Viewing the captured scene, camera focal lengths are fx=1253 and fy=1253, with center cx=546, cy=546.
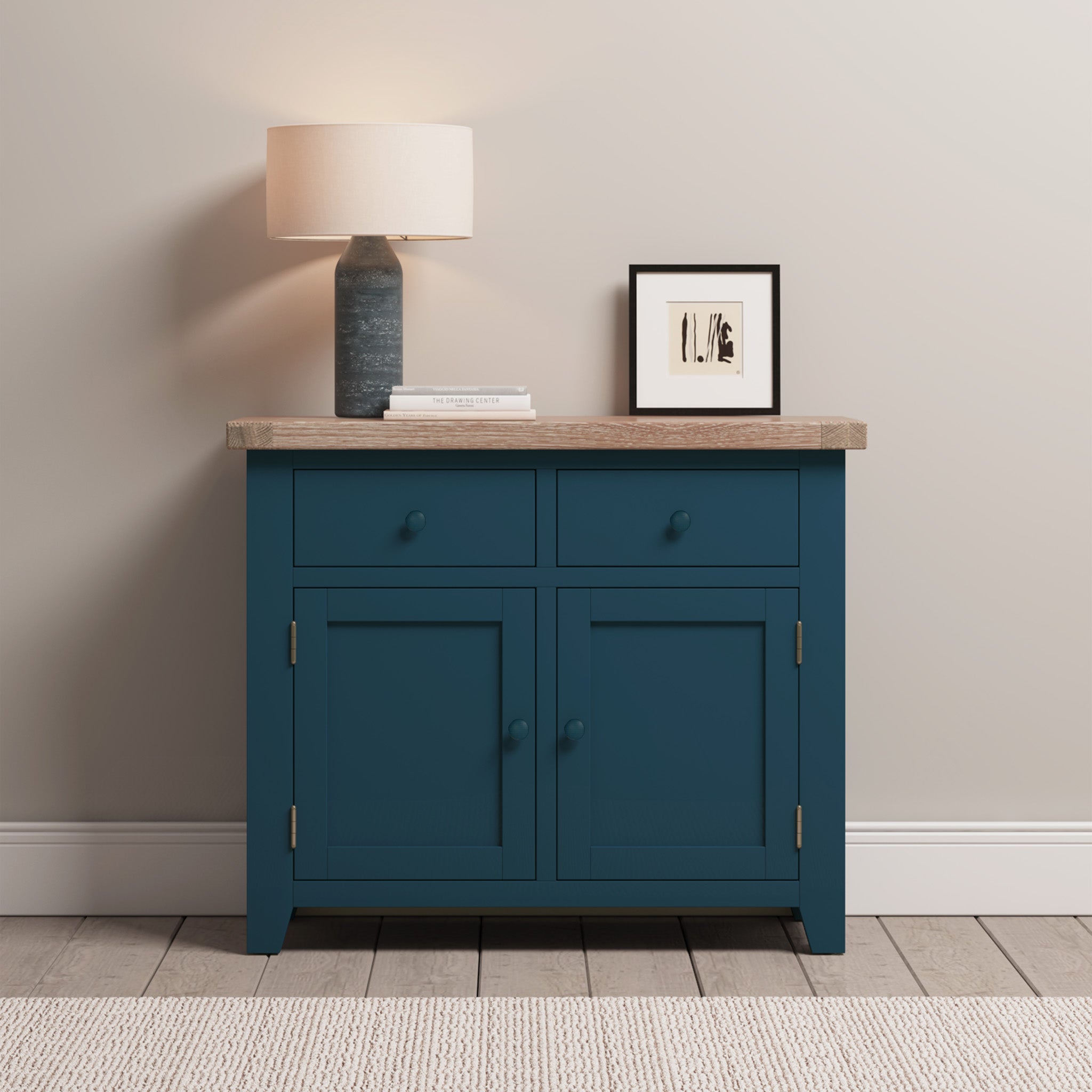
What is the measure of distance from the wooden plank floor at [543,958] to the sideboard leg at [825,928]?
0.02 m

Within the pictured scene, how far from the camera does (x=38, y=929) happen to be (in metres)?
2.31

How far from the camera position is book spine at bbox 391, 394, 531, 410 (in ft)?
6.99

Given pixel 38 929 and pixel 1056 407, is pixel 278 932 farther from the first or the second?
pixel 1056 407

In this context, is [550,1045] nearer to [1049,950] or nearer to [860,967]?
[860,967]

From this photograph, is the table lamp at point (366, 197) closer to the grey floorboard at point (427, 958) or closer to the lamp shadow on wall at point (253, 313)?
the lamp shadow on wall at point (253, 313)

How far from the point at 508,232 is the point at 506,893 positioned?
47.5 inches

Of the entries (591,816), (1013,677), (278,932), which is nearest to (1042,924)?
(1013,677)

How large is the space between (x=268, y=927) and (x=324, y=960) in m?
0.11

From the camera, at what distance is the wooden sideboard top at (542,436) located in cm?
201

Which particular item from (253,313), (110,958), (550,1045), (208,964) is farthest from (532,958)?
(253,313)

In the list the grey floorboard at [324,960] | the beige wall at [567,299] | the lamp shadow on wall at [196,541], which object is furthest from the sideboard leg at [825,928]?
the lamp shadow on wall at [196,541]

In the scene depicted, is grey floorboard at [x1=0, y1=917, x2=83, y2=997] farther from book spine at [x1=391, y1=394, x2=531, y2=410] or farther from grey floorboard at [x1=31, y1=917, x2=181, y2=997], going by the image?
book spine at [x1=391, y1=394, x2=531, y2=410]

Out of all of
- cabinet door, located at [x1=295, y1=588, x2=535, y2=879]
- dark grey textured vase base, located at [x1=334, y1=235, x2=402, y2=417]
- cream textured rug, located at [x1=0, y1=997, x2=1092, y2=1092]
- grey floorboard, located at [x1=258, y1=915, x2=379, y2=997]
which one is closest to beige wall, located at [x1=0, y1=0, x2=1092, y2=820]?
dark grey textured vase base, located at [x1=334, y1=235, x2=402, y2=417]

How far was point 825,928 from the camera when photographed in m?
2.13
